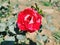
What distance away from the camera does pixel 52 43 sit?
2.89 metres

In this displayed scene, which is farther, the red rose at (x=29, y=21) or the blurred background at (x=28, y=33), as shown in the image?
the blurred background at (x=28, y=33)

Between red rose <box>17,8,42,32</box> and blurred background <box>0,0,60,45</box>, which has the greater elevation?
red rose <box>17,8,42,32</box>

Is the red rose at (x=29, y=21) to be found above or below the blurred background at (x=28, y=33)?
above

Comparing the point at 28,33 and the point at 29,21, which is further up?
the point at 29,21

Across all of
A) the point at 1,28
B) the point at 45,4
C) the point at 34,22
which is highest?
the point at 34,22

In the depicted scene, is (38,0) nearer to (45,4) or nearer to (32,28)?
(45,4)

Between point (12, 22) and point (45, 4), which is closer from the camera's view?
point (12, 22)

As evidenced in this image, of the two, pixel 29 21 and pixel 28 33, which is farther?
pixel 28 33

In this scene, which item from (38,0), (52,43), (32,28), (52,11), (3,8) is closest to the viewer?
(32,28)

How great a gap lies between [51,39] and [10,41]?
Answer: 4.03 ft

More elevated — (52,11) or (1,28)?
(1,28)

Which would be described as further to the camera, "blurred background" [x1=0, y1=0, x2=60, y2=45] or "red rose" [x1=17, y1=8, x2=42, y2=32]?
"blurred background" [x1=0, y1=0, x2=60, y2=45]

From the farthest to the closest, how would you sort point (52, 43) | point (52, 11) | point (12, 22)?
point (52, 11) < point (52, 43) < point (12, 22)

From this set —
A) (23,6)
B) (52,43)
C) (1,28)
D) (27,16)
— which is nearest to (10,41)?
A: (1,28)
